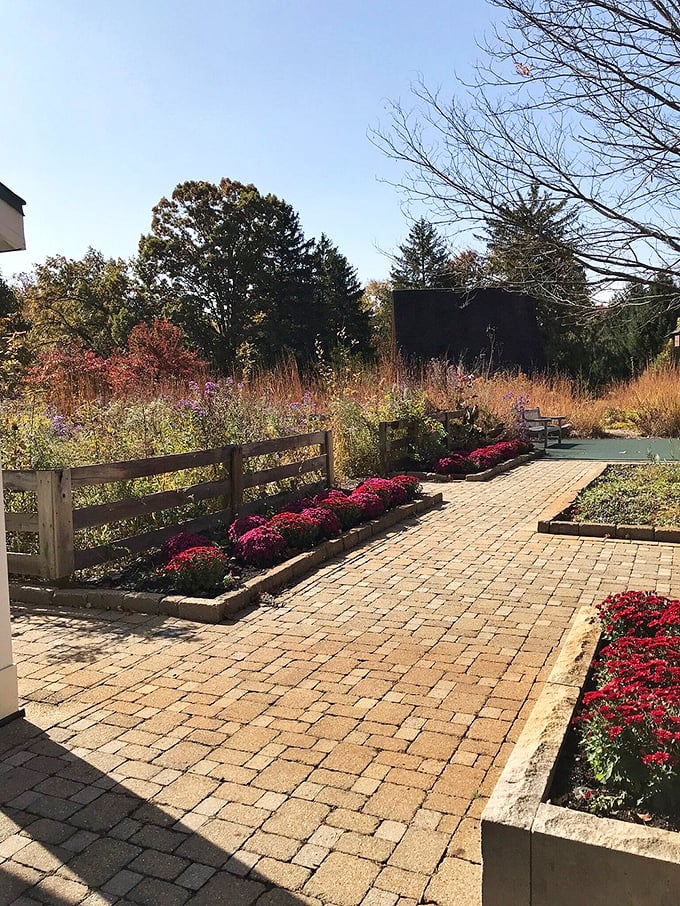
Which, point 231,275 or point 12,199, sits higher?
point 231,275

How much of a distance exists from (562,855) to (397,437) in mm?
9784

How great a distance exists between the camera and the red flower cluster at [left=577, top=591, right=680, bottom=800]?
2076 mm

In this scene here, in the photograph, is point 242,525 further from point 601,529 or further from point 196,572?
point 601,529

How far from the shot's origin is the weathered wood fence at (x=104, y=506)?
503 cm

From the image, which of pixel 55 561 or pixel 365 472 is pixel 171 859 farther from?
pixel 365 472

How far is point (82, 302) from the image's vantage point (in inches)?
1312

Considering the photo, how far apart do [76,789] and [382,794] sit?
3.89 ft

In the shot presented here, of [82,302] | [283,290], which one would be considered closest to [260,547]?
[82,302]

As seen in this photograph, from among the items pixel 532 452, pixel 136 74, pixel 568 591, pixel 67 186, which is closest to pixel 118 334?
pixel 67 186

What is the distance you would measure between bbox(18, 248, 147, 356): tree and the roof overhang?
30.5m

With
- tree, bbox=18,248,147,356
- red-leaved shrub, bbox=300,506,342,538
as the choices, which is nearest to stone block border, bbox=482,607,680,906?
red-leaved shrub, bbox=300,506,342,538

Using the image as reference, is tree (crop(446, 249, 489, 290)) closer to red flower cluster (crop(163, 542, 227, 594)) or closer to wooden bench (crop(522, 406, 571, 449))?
red flower cluster (crop(163, 542, 227, 594))

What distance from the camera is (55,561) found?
508cm

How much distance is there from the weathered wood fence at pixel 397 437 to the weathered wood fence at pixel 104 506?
385cm
